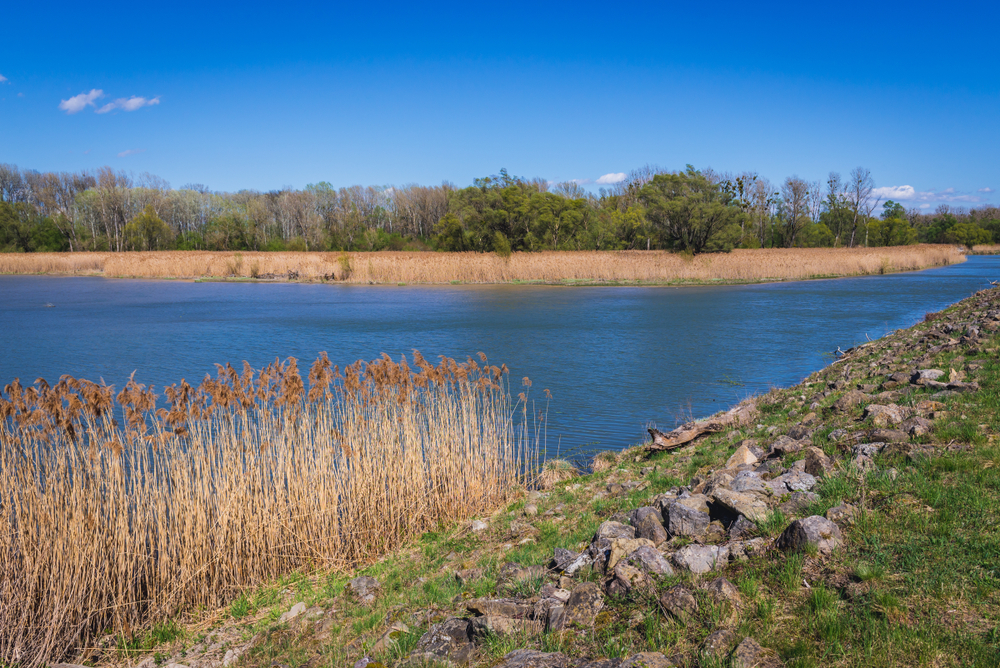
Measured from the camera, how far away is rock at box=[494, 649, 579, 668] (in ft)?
11.3

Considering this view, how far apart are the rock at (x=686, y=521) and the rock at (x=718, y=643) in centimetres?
141

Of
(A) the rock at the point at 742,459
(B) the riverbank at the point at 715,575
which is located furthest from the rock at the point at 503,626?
(A) the rock at the point at 742,459

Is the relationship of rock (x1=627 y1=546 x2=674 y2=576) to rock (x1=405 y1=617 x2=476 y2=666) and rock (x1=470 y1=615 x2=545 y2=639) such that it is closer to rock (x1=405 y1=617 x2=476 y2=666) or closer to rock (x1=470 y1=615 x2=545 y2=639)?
rock (x1=470 y1=615 x2=545 y2=639)

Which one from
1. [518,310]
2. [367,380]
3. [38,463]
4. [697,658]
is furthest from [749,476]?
[518,310]

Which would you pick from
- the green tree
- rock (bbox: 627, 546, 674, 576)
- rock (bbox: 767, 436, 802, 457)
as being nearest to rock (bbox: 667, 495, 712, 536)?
rock (bbox: 627, 546, 674, 576)

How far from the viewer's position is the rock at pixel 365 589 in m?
5.49

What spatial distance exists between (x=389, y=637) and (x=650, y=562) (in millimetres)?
1692

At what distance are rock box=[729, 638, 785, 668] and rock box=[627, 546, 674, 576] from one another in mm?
900

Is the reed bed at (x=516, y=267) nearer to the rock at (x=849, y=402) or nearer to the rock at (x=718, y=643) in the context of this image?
the rock at (x=849, y=402)

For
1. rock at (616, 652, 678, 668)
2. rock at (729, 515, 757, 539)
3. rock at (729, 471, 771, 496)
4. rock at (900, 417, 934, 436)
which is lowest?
rock at (616, 652, 678, 668)

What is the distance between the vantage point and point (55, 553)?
5.40 m

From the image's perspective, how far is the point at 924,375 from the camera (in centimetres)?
795

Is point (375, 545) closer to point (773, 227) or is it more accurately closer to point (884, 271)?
point (884, 271)

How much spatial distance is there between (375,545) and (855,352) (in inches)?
503
